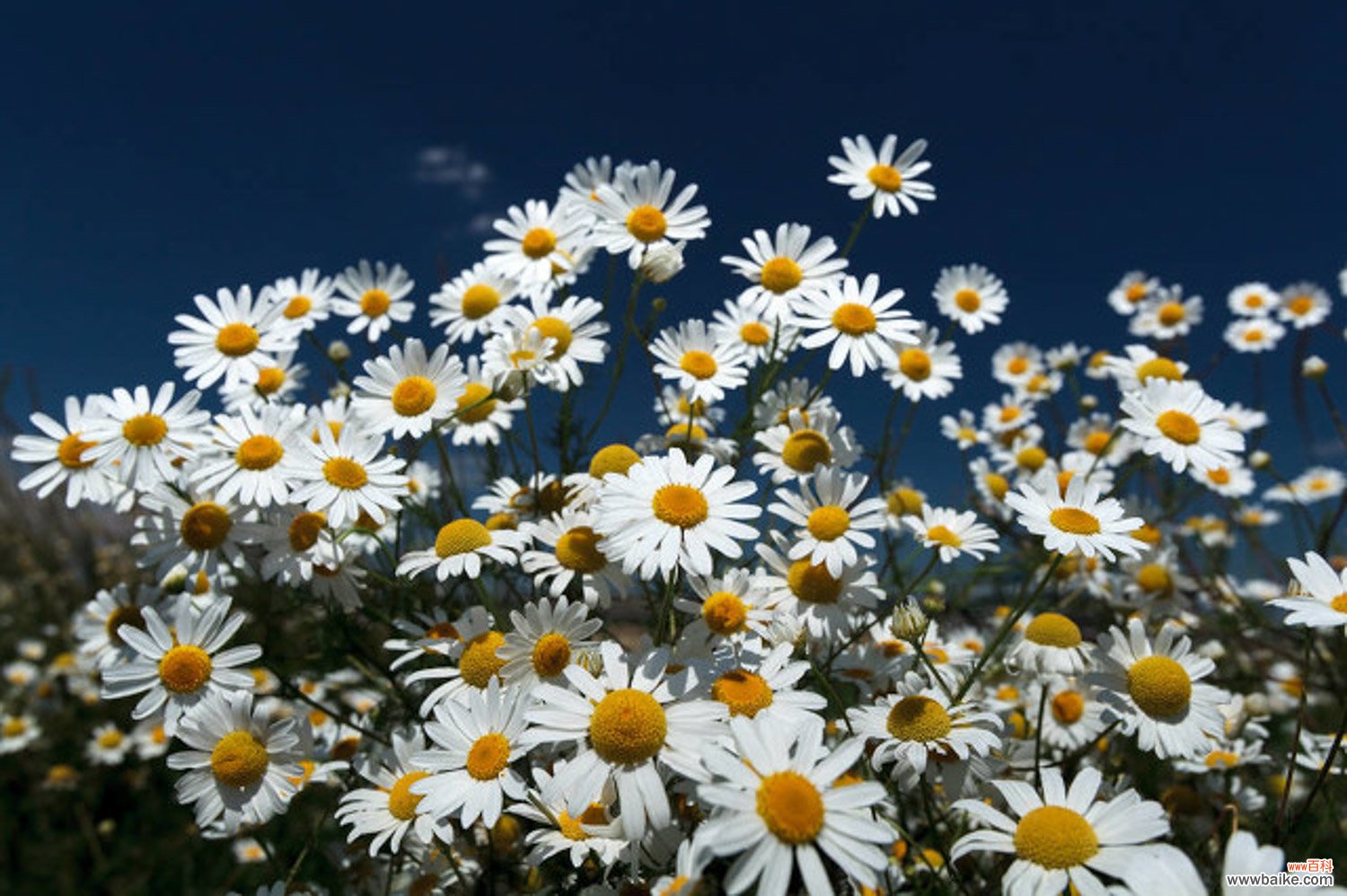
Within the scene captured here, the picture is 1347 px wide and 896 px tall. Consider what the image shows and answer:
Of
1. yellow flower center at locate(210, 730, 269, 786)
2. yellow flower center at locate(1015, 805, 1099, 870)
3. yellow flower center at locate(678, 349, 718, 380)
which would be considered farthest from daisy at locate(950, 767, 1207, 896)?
yellow flower center at locate(210, 730, 269, 786)

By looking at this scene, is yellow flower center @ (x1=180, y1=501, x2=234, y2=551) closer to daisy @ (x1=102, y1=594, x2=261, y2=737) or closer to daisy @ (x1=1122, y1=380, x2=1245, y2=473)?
daisy @ (x1=102, y1=594, x2=261, y2=737)

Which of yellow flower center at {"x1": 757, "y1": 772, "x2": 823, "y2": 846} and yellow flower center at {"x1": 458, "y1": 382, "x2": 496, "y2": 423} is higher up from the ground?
yellow flower center at {"x1": 458, "y1": 382, "x2": 496, "y2": 423}

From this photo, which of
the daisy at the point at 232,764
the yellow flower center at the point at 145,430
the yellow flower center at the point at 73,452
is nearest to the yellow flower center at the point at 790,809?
the daisy at the point at 232,764

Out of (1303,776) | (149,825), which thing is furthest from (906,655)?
(149,825)

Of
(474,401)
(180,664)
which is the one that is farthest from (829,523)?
(180,664)

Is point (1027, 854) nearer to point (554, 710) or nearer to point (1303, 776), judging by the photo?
point (554, 710)
